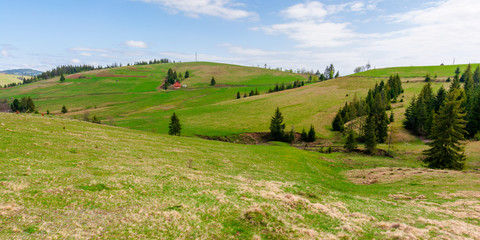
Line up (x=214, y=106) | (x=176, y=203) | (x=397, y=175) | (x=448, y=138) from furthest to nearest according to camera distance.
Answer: (x=214, y=106), (x=448, y=138), (x=397, y=175), (x=176, y=203)

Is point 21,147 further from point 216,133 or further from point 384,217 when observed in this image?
point 216,133

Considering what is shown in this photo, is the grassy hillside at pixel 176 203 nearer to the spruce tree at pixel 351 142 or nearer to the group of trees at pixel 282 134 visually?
the spruce tree at pixel 351 142

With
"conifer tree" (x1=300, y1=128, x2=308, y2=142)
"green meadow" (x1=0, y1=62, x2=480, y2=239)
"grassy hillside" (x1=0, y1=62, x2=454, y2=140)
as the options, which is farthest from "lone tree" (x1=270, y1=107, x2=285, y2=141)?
"green meadow" (x1=0, y1=62, x2=480, y2=239)

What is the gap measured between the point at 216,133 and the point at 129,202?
71.4 m

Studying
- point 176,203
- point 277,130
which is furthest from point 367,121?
point 176,203

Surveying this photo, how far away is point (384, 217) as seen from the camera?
16.8 m

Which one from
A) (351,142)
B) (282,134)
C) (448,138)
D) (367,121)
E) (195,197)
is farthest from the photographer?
(282,134)

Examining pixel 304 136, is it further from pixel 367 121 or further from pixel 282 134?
pixel 367 121

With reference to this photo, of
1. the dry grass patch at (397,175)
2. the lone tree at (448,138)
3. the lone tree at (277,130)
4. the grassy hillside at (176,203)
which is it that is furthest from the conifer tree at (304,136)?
the grassy hillside at (176,203)

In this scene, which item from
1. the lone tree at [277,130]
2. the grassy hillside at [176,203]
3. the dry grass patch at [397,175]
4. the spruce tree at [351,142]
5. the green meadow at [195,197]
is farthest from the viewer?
the lone tree at [277,130]

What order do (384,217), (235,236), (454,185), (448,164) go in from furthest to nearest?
(448,164), (454,185), (384,217), (235,236)

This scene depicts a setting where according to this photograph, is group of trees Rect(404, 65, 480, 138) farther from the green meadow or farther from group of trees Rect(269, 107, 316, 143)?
the green meadow

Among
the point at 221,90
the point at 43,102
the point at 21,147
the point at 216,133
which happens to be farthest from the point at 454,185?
the point at 43,102

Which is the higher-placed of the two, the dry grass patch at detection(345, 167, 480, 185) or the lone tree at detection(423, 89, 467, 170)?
the lone tree at detection(423, 89, 467, 170)
